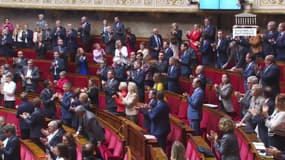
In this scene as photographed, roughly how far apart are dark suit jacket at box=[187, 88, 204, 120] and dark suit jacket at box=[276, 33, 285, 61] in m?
2.70

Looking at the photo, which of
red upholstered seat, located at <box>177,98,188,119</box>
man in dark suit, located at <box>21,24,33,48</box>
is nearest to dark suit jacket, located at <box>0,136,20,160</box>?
red upholstered seat, located at <box>177,98,188,119</box>

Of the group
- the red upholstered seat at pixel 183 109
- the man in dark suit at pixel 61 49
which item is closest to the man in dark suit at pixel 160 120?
the red upholstered seat at pixel 183 109

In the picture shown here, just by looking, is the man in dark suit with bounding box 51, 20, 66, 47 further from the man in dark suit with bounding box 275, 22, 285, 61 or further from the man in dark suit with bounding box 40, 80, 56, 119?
the man in dark suit with bounding box 275, 22, 285, 61

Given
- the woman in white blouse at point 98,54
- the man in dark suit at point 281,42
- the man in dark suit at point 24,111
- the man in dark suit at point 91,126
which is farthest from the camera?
the woman in white blouse at point 98,54

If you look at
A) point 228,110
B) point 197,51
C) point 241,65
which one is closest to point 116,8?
point 197,51

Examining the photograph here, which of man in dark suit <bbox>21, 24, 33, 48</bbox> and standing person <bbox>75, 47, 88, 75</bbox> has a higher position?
man in dark suit <bbox>21, 24, 33, 48</bbox>

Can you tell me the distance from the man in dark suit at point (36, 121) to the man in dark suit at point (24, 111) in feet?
0.34

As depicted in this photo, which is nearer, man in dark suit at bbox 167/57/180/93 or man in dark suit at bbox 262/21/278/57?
man in dark suit at bbox 167/57/180/93

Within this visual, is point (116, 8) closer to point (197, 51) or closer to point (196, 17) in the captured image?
point (196, 17)

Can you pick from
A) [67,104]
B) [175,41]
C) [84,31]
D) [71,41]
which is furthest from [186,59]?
[84,31]

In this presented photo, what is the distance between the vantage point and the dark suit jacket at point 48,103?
10.5 meters

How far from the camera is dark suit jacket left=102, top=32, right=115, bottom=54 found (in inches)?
560

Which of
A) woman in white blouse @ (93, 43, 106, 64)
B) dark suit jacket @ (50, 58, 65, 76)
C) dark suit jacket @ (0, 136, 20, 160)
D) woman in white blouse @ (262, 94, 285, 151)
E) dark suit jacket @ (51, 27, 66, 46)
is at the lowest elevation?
dark suit jacket @ (0, 136, 20, 160)

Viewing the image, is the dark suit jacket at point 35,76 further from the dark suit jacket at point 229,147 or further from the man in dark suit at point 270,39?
the dark suit jacket at point 229,147
